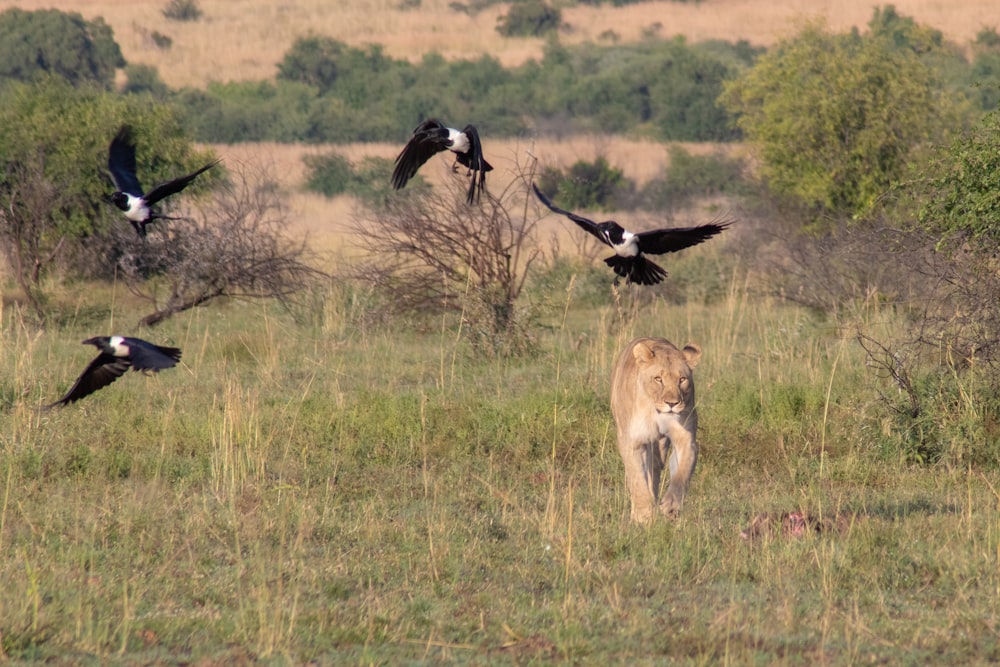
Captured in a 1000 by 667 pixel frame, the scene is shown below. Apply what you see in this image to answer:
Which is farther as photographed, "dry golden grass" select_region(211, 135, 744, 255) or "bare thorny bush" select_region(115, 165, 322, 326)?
"dry golden grass" select_region(211, 135, 744, 255)

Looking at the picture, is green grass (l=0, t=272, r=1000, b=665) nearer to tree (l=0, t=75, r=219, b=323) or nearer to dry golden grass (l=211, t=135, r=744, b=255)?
tree (l=0, t=75, r=219, b=323)

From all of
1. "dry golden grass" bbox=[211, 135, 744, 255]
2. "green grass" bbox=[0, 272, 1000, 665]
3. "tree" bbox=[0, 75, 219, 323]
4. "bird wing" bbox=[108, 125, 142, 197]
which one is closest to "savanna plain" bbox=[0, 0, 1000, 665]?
"green grass" bbox=[0, 272, 1000, 665]

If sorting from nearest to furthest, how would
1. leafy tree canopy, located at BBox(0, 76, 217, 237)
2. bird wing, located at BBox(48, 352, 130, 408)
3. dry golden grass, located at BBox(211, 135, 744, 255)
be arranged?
bird wing, located at BBox(48, 352, 130, 408) → leafy tree canopy, located at BBox(0, 76, 217, 237) → dry golden grass, located at BBox(211, 135, 744, 255)

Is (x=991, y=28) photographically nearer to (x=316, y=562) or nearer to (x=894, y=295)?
(x=894, y=295)

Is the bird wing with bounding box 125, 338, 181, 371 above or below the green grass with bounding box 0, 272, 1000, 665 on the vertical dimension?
above

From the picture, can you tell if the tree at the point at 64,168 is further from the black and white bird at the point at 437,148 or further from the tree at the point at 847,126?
the tree at the point at 847,126

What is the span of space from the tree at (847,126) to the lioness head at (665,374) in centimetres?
990

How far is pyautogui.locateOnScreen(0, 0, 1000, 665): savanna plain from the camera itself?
4.73m

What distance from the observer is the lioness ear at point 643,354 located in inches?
257

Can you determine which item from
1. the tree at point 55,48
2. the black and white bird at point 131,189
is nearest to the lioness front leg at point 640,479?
the black and white bird at point 131,189

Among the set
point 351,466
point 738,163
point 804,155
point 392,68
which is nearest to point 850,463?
point 351,466

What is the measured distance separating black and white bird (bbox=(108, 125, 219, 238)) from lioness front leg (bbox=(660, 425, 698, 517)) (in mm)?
2295

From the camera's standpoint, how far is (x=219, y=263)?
13.1 m

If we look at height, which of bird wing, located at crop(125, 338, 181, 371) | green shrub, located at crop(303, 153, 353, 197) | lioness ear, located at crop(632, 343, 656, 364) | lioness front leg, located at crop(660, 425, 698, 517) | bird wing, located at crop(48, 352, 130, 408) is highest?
bird wing, located at crop(125, 338, 181, 371)
